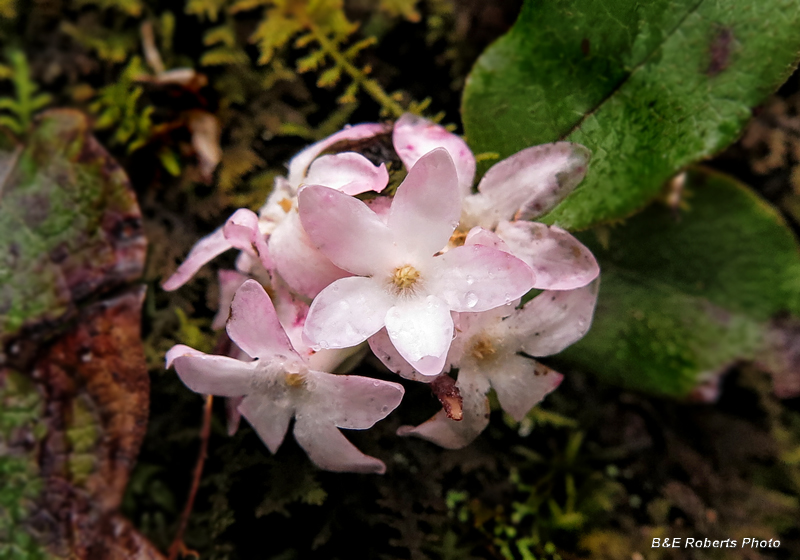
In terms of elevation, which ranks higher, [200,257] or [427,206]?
[427,206]

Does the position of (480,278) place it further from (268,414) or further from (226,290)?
(226,290)

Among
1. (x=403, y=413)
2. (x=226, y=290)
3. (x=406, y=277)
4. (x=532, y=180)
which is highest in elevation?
(x=532, y=180)

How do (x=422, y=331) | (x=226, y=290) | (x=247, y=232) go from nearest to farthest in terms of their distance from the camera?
1. (x=422, y=331)
2. (x=247, y=232)
3. (x=226, y=290)

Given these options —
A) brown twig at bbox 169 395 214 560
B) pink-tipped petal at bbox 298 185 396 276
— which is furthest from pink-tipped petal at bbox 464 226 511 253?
brown twig at bbox 169 395 214 560

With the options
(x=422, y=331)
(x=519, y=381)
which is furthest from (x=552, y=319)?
(x=422, y=331)

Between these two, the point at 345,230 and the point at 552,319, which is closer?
the point at 345,230

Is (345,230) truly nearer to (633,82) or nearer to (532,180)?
(532,180)

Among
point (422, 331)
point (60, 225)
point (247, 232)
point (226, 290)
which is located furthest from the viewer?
point (60, 225)

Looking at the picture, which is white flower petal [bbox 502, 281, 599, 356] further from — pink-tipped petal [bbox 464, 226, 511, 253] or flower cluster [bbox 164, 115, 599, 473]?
pink-tipped petal [bbox 464, 226, 511, 253]
